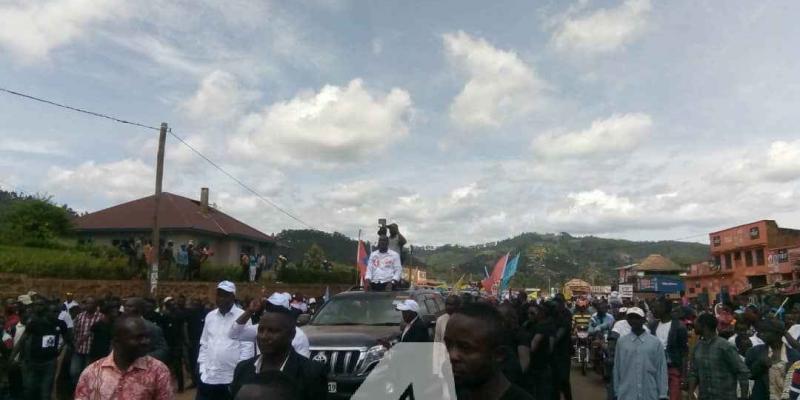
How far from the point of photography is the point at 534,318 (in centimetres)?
901

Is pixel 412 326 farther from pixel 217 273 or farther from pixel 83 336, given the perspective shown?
pixel 217 273

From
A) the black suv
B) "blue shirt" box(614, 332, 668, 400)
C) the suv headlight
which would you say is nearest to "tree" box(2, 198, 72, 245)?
the black suv

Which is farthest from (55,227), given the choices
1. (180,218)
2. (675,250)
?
(675,250)

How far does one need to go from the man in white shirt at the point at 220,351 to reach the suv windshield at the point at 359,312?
8.29ft

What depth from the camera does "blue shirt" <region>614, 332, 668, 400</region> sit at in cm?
637

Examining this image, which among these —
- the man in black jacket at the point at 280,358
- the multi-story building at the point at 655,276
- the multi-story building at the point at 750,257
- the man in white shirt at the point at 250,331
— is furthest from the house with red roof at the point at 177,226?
the man in black jacket at the point at 280,358

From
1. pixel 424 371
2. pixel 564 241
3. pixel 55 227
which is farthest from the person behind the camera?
pixel 564 241

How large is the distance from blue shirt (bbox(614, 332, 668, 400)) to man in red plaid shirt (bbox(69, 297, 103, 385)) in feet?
21.5

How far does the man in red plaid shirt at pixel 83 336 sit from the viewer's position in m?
8.38

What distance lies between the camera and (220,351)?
18.6 feet

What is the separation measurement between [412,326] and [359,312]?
4.93 ft

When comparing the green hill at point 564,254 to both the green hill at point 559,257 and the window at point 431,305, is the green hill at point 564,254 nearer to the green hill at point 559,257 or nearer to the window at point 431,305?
the green hill at point 559,257

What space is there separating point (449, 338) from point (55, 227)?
95.5ft

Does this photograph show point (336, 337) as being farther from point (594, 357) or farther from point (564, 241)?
point (564, 241)
